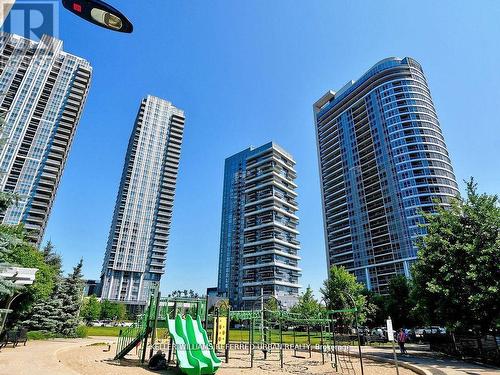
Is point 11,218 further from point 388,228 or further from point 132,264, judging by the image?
point 388,228

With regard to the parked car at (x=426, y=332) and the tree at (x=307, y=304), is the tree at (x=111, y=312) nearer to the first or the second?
the tree at (x=307, y=304)

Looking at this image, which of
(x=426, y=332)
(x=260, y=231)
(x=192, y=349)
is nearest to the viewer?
(x=192, y=349)

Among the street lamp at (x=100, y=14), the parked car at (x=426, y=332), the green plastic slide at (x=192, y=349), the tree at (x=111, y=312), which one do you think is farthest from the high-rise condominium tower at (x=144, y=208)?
the street lamp at (x=100, y=14)

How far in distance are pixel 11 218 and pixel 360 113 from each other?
109m

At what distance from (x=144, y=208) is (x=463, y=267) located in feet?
359

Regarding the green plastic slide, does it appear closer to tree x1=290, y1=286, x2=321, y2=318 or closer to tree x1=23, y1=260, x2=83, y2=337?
tree x1=23, y1=260, x2=83, y2=337

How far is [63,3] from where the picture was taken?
10.6ft

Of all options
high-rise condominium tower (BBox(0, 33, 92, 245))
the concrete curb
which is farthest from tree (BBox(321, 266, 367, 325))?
high-rise condominium tower (BBox(0, 33, 92, 245))

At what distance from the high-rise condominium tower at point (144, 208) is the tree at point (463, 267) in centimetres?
10319

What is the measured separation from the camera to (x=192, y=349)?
1458cm

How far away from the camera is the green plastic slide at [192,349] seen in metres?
13.7

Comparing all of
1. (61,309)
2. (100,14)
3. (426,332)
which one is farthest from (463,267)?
(61,309)

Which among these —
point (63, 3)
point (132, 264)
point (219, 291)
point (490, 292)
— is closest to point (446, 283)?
point (490, 292)

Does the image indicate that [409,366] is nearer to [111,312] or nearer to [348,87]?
[111,312]
